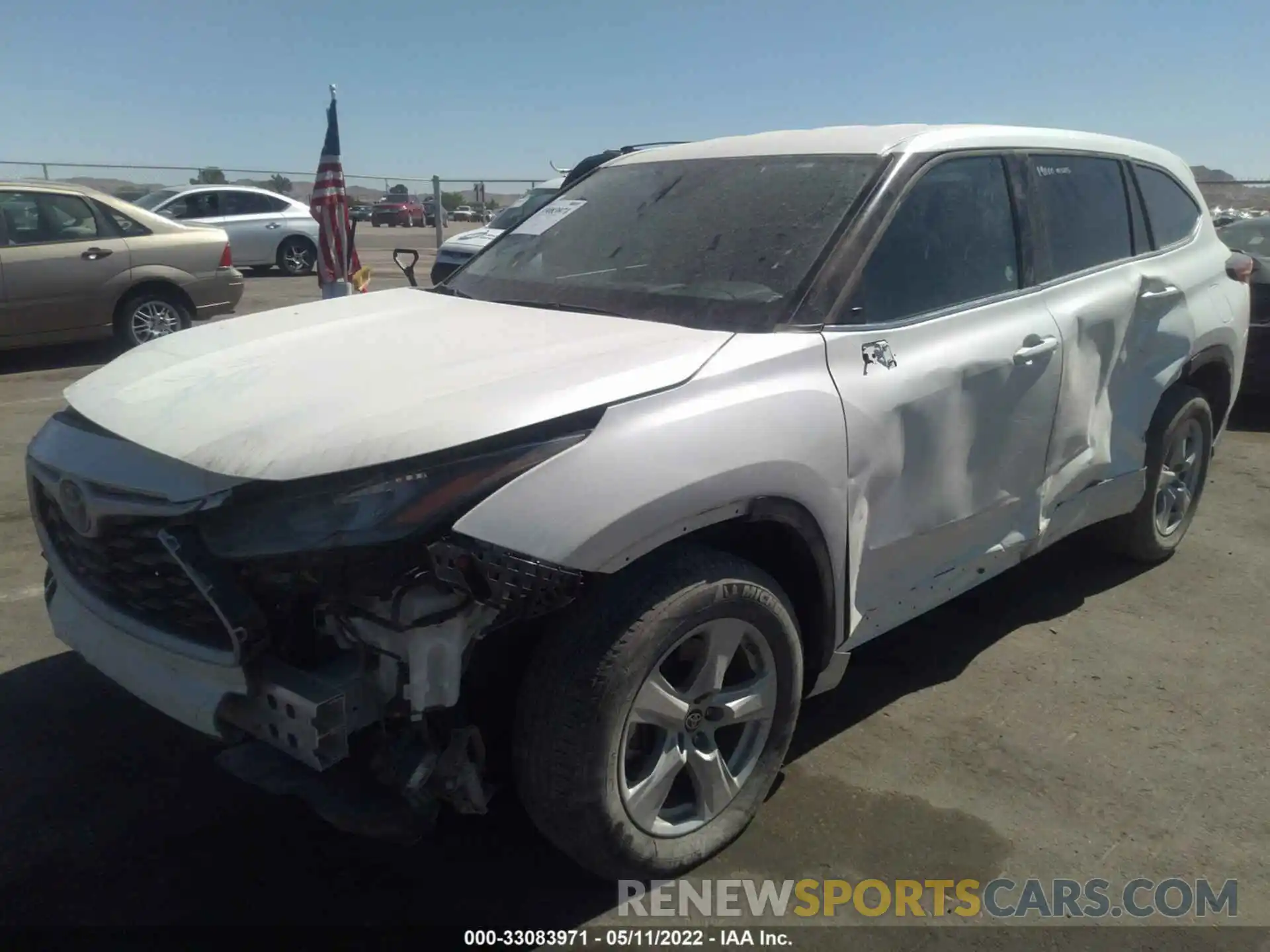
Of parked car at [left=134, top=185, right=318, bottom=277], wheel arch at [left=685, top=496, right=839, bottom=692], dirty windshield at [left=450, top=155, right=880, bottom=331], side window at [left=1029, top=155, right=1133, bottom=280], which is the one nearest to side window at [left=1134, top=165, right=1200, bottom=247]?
side window at [left=1029, top=155, right=1133, bottom=280]

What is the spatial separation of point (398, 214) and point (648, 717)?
136 ft

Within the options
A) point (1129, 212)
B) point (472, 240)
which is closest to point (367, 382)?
point (1129, 212)

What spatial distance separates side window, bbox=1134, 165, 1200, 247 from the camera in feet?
14.5

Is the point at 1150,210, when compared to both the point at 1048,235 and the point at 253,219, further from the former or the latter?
the point at 253,219

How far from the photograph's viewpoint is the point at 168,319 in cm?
995

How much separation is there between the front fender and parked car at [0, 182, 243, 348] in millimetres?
8485

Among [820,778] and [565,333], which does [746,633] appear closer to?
[820,778]

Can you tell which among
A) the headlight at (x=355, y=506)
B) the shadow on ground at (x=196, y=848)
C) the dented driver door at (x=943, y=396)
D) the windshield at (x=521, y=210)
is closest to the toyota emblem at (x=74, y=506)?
the headlight at (x=355, y=506)

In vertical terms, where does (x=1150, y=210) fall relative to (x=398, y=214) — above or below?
below

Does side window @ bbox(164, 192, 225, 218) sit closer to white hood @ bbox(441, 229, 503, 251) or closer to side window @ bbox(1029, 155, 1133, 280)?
white hood @ bbox(441, 229, 503, 251)

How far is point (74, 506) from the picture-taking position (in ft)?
8.23

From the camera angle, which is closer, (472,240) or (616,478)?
(616,478)

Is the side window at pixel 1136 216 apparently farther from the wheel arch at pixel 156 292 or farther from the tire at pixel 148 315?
the wheel arch at pixel 156 292

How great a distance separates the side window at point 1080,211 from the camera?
12.4ft
